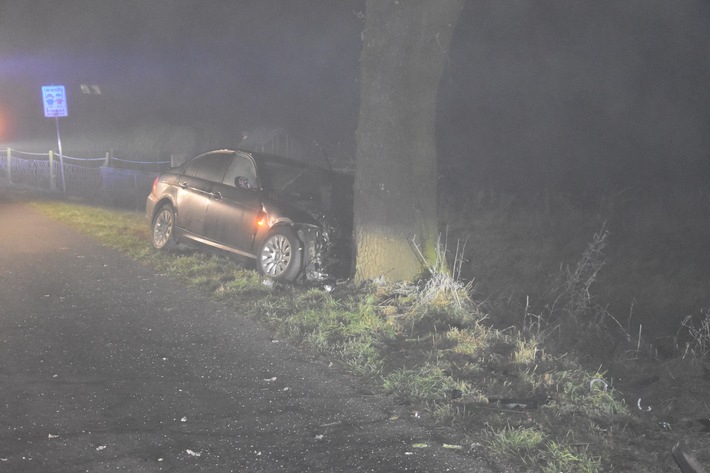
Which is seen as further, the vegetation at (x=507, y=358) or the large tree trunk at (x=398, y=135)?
the large tree trunk at (x=398, y=135)

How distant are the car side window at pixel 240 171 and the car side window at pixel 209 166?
0.12 metres

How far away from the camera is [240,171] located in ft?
33.3

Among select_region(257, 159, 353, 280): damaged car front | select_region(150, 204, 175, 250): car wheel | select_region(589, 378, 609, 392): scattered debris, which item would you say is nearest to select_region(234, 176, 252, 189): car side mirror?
select_region(257, 159, 353, 280): damaged car front

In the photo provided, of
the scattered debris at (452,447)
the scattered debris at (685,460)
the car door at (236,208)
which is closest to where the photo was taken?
the scattered debris at (685,460)

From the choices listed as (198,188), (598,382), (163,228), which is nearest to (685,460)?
(598,382)

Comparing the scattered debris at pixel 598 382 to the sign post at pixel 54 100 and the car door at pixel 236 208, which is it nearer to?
the car door at pixel 236 208

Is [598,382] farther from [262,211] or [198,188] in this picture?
[198,188]

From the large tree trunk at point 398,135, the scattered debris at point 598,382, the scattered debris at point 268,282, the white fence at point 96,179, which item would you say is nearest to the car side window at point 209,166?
A: the scattered debris at point 268,282

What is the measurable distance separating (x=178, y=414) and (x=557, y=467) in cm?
243

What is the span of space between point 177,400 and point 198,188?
5.72 metres

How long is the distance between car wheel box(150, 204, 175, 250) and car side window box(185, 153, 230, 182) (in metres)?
0.66

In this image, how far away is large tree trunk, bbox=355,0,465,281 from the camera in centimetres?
812

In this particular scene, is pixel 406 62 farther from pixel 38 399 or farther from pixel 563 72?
pixel 563 72

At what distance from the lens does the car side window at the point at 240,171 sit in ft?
32.9
